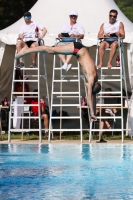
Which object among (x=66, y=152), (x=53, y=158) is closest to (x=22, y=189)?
(x=53, y=158)

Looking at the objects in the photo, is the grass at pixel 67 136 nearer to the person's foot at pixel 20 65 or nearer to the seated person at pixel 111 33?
the person's foot at pixel 20 65

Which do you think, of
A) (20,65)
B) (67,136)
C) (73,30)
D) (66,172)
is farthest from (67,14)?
(66,172)

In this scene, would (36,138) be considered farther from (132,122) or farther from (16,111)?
(132,122)

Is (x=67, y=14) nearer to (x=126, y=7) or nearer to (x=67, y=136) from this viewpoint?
(x=67, y=136)

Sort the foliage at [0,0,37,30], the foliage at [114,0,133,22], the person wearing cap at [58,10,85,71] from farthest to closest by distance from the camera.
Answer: the foliage at [114,0,133,22], the foliage at [0,0,37,30], the person wearing cap at [58,10,85,71]

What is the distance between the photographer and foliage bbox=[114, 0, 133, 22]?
72.1 meters

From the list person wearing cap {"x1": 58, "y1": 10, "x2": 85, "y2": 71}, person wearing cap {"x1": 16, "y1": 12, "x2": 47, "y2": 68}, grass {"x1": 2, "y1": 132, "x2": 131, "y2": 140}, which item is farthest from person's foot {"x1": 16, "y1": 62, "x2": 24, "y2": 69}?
grass {"x1": 2, "y1": 132, "x2": 131, "y2": 140}

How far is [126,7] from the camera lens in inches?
3130

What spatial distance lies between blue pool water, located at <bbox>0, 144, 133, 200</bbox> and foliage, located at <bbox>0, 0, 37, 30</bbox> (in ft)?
68.5

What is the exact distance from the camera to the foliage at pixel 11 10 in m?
37.1

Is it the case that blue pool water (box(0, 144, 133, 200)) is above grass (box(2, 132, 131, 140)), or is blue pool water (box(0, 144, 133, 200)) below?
below

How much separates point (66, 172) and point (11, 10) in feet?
87.7

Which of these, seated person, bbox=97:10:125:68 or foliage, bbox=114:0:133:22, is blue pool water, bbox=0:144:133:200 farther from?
foliage, bbox=114:0:133:22

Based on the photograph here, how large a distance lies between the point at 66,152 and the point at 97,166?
2771mm
